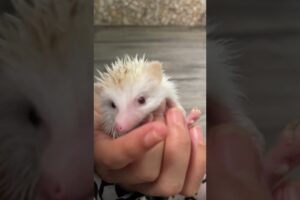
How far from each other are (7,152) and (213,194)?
1.34 ft

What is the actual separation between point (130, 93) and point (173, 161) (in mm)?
157

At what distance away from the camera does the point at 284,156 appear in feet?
3.43

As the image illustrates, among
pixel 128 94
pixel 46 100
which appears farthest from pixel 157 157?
pixel 46 100

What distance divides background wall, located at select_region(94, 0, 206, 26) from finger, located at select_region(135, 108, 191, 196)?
7.3 inches

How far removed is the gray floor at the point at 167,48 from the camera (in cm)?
103

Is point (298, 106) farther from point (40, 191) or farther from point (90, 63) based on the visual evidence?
point (40, 191)

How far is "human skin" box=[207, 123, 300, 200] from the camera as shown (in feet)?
3.39

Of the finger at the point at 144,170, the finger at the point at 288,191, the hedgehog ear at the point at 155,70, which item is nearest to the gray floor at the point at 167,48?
the hedgehog ear at the point at 155,70

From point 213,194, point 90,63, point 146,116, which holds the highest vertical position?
point 90,63

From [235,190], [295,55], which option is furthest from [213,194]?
[295,55]

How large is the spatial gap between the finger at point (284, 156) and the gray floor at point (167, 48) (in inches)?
7.0

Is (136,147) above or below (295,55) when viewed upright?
below

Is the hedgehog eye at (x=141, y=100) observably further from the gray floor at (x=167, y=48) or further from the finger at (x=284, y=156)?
the finger at (x=284, y=156)

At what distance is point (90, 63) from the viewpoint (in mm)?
1017
